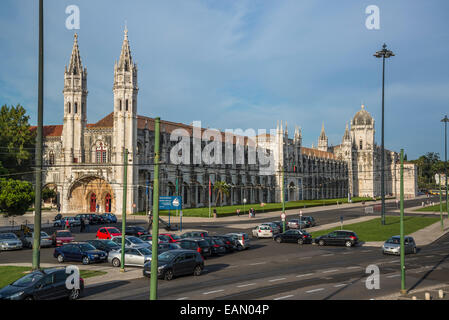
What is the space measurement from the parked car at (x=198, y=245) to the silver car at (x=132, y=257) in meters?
4.01

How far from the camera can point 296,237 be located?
1576 inches

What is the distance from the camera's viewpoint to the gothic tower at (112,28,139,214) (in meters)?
71.0

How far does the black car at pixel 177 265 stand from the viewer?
75.2ft

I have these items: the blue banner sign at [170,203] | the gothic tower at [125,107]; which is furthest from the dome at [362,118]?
the blue banner sign at [170,203]

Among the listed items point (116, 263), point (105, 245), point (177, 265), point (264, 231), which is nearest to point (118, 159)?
point (264, 231)

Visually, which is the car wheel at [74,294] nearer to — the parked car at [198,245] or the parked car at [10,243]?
the parked car at [198,245]

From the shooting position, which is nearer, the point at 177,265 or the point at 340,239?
the point at 177,265

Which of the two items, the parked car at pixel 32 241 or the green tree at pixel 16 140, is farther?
the green tree at pixel 16 140

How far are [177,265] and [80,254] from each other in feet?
29.2

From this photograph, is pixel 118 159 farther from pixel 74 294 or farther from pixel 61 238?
pixel 74 294

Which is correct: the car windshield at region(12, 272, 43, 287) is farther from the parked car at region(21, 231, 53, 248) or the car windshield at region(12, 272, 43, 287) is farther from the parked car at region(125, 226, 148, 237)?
the parked car at region(125, 226, 148, 237)

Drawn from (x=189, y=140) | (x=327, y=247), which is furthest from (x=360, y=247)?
(x=189, y=140)

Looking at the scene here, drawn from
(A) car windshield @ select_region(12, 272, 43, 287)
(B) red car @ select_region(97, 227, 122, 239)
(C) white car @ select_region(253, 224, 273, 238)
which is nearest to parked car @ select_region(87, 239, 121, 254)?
(B) red car @ select_region(97, 227, 122, 239)
